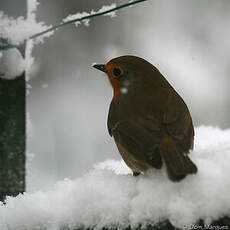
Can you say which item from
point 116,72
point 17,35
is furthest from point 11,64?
point 116,72

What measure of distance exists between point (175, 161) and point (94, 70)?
4.82 ft

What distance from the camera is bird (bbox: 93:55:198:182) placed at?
1.95 metres

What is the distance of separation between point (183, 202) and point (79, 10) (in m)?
1.64

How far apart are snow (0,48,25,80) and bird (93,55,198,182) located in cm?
60

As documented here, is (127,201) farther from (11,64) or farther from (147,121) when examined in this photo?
(11,64)

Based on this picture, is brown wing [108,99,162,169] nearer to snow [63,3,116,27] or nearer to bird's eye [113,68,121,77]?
bird's eye [113,68,121,77]

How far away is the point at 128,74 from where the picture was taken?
8.57 ft

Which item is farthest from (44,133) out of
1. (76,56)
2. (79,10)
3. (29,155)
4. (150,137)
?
(150,137)

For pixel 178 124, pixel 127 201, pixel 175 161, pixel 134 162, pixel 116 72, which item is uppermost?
pixel 116 72

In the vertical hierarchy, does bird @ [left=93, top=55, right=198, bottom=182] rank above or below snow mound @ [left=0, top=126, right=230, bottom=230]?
above

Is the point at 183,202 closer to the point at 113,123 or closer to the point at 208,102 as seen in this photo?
the point at 113,123

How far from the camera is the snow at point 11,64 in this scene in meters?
2.93

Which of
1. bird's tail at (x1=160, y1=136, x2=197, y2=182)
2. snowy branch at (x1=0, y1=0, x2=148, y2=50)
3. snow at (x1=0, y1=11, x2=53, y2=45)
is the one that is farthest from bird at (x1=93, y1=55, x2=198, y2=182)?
snow at (x1=0, y1=11, x2=53, y2=45)

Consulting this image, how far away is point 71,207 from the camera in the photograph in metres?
1.91
